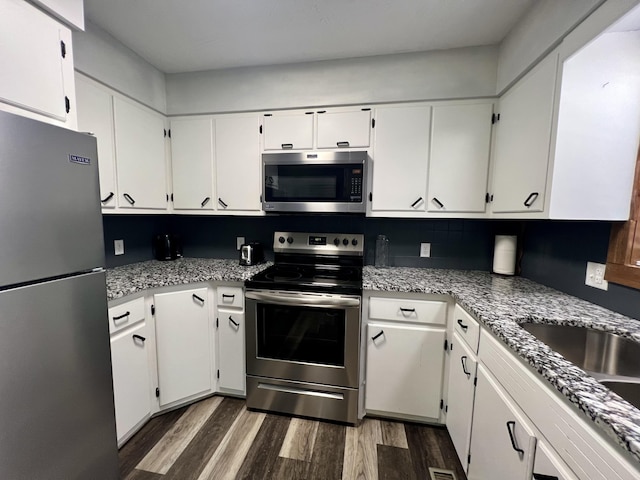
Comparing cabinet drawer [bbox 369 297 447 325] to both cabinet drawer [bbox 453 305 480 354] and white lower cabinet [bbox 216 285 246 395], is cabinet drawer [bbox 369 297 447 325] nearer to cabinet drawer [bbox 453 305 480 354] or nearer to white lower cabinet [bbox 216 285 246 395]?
cabinet drawer [bbox 453 305 480 354]

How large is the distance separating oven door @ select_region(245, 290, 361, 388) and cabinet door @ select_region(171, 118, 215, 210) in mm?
966

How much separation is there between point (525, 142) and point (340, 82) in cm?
123

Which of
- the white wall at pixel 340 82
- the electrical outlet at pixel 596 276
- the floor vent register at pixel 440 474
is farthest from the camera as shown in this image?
the white wall at pixel 340 82

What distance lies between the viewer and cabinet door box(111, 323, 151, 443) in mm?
1441

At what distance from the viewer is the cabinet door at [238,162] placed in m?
2.06

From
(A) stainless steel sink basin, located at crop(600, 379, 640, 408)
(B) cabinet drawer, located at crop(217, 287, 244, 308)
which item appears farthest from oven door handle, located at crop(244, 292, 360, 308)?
(A) stainless steel sink basin, located at crop(600, 379, 640, 408)

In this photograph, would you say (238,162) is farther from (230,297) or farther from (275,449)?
(275,449)

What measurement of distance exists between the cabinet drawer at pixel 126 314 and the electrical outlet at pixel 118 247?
67cm

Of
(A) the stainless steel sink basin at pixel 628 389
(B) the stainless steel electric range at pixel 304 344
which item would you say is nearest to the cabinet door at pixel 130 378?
(B) the stainless steel electric range at pixel 304 344

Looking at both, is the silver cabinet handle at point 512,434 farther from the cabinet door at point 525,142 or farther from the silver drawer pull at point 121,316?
the silver drawer pull at point 121,316

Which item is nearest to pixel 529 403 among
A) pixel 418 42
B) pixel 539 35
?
pixel 539 35

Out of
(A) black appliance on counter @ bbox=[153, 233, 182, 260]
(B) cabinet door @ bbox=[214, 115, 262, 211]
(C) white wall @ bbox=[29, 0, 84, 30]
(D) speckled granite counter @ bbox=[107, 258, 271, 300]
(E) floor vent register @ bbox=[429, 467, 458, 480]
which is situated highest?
(C) white wall @ bbox=[29, 0, 84, 30]

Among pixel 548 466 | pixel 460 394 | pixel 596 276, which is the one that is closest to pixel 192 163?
pixel 460 394

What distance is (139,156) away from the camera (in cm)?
192
